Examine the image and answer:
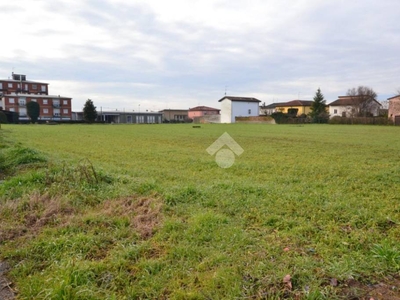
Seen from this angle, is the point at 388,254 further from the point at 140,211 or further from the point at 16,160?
the point at 16,160

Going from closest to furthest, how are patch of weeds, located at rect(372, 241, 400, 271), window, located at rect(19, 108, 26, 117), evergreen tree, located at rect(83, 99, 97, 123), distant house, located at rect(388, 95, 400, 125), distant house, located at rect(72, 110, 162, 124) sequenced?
1. patch of weeds, located at rect(372, 241, 400, 271)
2. distant house, located at rect(388, 95, 400, 125)
3. evergreen tree, located at rect(83, 99, 97, 123)
4. window, located at rect(19, 108, 26, 117)
5. distant house, located at rect(72, 110, 162, 124)

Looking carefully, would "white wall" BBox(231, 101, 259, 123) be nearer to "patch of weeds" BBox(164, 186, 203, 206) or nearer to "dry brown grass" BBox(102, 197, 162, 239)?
"patch of weeds" BBox(164, 186, 203, 206)

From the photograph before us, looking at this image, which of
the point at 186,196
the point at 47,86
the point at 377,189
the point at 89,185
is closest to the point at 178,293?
the point at 186,196

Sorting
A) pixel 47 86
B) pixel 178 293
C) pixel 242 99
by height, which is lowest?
pixel 178 293

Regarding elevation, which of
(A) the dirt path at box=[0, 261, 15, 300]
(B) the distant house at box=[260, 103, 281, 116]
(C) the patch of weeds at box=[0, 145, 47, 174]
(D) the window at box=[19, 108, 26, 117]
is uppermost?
(B) the distant house at box=[260, 103, 281, 116]

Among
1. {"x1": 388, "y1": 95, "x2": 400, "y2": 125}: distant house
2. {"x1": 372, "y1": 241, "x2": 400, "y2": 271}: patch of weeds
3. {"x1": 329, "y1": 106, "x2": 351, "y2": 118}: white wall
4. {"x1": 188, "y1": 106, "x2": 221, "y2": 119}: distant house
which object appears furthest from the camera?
{"x1": 188, "y1": 106, "x2": 221, "y2": 119}: distant house

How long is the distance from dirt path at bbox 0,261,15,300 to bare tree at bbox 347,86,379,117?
6095 cm

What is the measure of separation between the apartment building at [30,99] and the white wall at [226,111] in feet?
128

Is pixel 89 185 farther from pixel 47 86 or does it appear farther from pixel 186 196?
pixel 47 86

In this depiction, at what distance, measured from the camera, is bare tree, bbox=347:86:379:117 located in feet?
181

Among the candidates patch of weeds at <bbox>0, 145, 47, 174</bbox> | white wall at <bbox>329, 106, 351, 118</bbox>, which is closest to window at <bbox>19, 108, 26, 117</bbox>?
patch of weeds at <bbox>0, 145, 47, 174</bbox>

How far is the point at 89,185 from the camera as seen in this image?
471cm

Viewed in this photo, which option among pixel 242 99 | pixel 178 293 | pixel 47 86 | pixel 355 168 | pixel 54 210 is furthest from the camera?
pixel 47 86

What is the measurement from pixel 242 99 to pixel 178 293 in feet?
204
